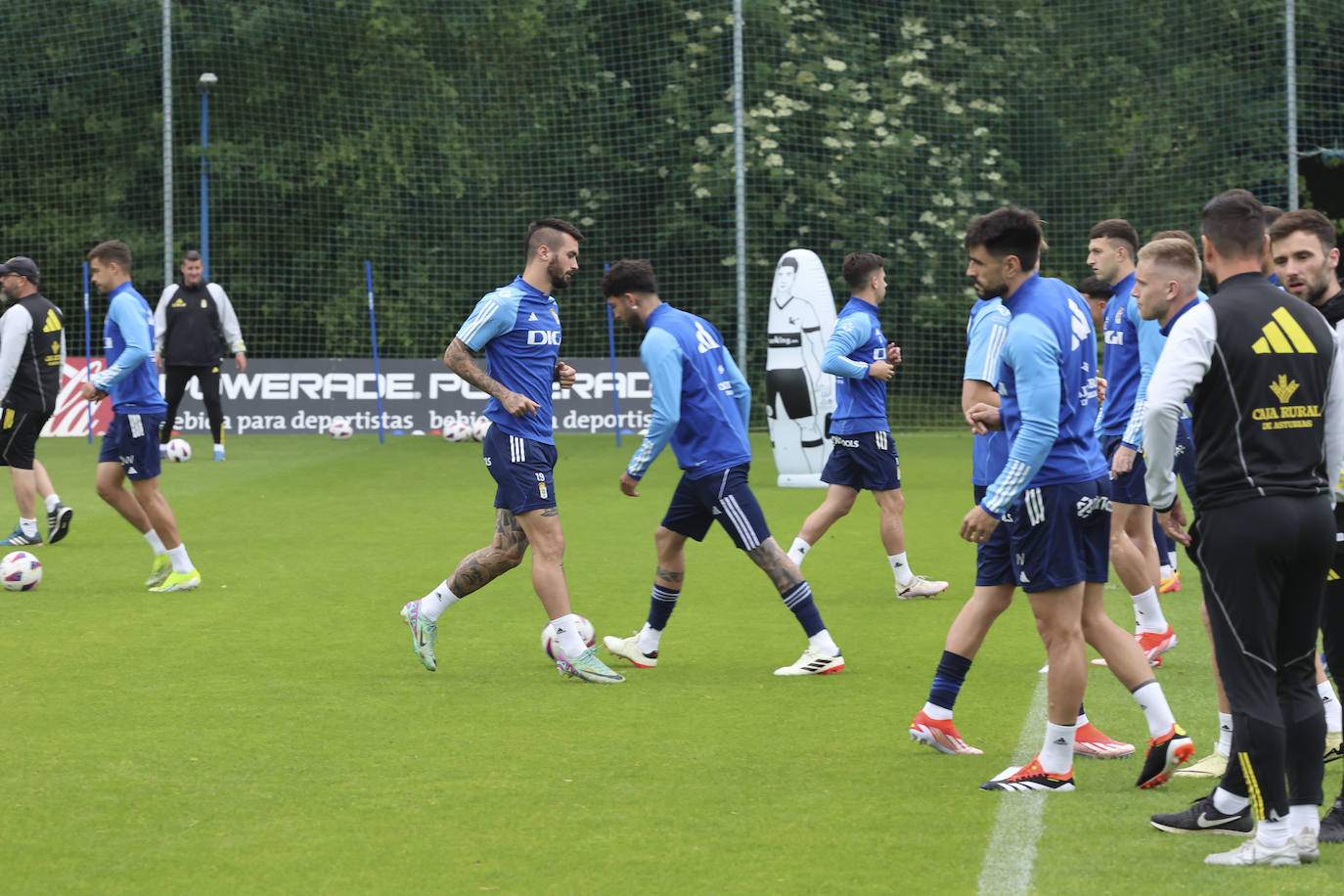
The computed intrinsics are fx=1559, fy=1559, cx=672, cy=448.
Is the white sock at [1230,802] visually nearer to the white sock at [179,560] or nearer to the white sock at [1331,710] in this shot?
the white sock at [1331,710]

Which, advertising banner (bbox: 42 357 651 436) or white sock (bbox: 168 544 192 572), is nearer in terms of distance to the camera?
white sock (bbox: 168 544 192 572)

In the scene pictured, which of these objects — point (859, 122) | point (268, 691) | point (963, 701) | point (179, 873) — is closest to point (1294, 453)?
point (963, 701)

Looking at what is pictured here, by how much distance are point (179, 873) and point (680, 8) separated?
22876 mm

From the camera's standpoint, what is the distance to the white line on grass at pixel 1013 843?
4.30m

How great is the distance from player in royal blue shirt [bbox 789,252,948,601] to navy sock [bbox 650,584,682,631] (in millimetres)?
2101

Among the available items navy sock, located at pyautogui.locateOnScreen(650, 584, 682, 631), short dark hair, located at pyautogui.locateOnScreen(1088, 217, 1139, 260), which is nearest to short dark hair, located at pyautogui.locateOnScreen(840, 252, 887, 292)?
short dark hair, located at pyautogui.locateOnScreen(1088, 217, 1139, 260)

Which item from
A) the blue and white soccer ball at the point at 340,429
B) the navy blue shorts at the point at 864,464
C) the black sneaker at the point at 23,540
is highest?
the navy blue shorts at the point at 864,464

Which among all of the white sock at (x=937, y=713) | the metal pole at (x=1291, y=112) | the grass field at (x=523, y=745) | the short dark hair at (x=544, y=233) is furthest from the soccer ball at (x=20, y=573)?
the metal pole at (x=1291, y=112)

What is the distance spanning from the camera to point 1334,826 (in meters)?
4.75

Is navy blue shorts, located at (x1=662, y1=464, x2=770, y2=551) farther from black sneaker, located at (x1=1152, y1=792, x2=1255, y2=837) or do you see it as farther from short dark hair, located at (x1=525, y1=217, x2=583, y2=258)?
black sneaker, located at (x1=1152, y1=792, x2=1255, y2=837)

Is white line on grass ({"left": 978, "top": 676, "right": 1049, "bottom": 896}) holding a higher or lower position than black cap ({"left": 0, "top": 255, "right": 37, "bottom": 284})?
lower

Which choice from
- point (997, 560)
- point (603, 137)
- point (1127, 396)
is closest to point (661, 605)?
point (997, 560)

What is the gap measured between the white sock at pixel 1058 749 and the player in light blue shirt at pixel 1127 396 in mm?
2038

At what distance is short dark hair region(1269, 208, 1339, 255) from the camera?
16.4ft
